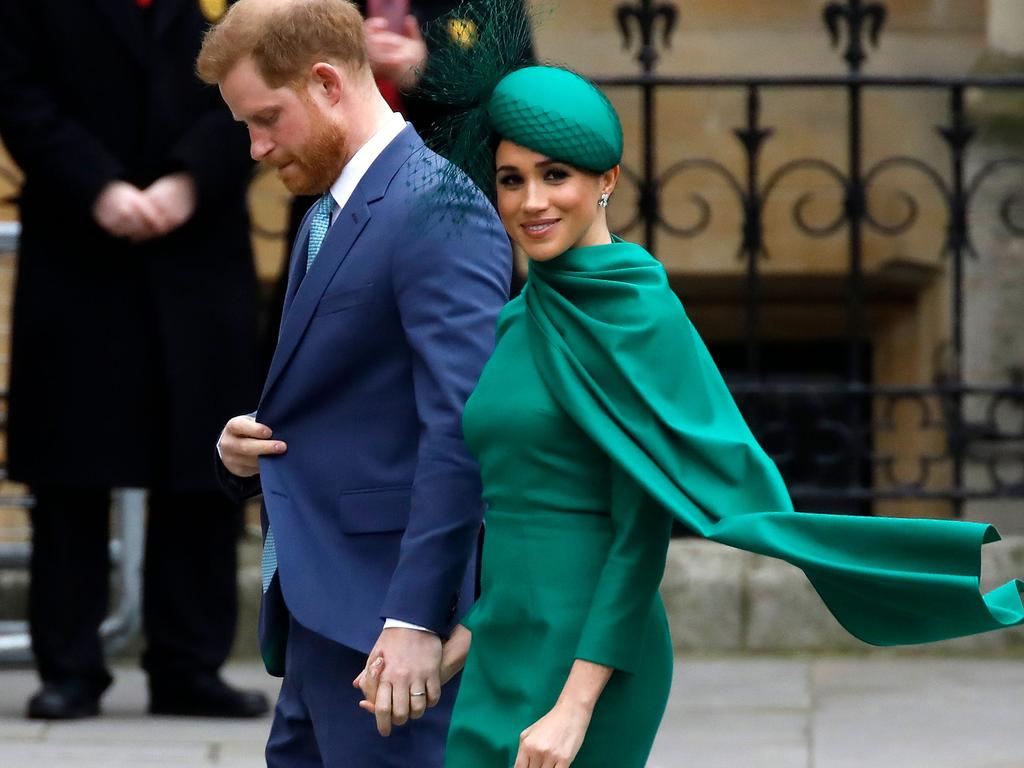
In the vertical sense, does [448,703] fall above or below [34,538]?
above

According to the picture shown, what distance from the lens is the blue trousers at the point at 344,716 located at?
3.22 metres

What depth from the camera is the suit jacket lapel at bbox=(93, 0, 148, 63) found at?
5.40 metres

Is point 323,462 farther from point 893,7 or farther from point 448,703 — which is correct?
point 893,7

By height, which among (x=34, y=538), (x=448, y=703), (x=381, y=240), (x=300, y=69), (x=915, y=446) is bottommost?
(x=915, y=446)

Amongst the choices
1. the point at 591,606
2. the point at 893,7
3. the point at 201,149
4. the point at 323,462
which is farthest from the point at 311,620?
the point at 893,7

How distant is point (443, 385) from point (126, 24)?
2594mm

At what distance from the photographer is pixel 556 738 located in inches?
109

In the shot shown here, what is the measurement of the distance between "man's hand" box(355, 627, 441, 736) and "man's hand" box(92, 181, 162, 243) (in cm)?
250

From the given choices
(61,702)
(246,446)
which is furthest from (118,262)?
(246,446)

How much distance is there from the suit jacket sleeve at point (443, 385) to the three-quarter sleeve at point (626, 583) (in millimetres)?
310

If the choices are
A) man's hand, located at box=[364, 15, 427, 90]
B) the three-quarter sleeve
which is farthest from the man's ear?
man's hand, located at box=[364, 15, 427, 90]

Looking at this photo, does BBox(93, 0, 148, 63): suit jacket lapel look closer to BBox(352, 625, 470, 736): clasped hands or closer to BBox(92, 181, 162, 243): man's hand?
BBox(92, 181, 162, 243): man's hand

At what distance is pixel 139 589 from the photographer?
6348mm

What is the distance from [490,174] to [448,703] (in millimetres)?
813
